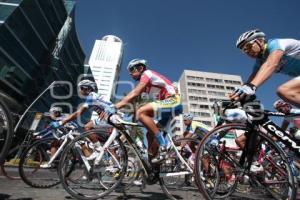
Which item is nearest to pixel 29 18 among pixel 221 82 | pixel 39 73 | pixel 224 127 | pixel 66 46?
pixel 39 73

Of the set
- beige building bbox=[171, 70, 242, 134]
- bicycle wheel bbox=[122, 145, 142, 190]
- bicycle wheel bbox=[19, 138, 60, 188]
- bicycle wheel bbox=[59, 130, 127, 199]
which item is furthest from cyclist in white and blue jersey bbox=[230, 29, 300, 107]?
beige building bbox=[171, 70, 242, 134]

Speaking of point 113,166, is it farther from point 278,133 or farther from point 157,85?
point 278,133

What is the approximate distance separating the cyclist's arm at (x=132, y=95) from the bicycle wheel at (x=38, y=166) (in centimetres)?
222

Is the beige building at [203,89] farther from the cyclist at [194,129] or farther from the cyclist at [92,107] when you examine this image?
the cyclist at [92,107]

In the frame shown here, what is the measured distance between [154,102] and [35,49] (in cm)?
4762

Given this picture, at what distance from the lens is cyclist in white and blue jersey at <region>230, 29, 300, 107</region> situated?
9.08 feet

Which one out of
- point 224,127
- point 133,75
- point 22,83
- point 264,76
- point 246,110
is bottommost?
point 224,127

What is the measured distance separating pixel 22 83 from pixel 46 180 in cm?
4152

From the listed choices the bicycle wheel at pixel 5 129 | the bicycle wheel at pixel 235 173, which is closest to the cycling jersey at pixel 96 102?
the bicycle wheel at pixel 5 129

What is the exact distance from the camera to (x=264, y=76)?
2.82 metres

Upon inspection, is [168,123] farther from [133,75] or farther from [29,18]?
[29,18]

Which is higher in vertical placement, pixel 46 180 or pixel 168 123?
pixel 168 123

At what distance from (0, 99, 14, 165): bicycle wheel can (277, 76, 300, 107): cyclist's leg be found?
10.3ft

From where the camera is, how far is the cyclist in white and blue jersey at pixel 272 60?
2.77 meters
